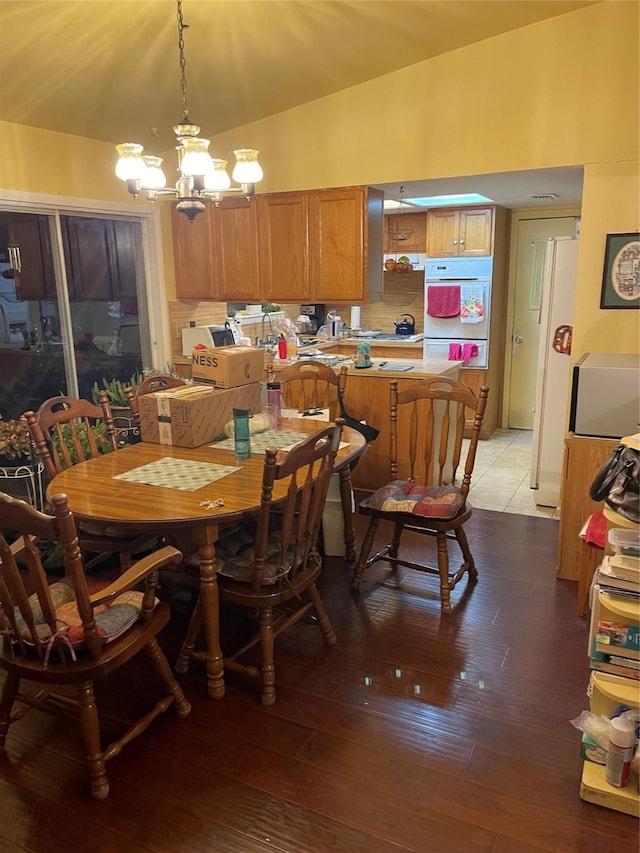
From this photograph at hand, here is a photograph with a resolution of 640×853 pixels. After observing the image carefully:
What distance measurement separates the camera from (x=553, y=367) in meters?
4.00

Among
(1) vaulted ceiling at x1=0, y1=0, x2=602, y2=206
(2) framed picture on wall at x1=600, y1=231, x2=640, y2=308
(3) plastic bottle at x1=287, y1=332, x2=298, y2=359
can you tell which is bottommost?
(3) plastic bottle at x1=287, y1=332, x2=298, y2=359

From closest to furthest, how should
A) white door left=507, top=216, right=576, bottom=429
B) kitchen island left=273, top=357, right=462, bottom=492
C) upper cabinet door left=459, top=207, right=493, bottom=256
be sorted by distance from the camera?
kitchen island left=273, top=357, right=462, bottom=492 → upper cabinet door left=459, top=207, right=493, bottom=256 → white door left=507, top=216, right=576, bottom=429

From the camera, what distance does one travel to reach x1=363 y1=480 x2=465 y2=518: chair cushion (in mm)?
2801

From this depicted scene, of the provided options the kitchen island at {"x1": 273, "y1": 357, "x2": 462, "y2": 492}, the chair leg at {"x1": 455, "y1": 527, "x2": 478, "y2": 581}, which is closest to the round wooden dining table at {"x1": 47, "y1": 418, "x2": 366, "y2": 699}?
the chair leg at {"x1": 455, "y1": 527, "x2": 478, "y2": 581}

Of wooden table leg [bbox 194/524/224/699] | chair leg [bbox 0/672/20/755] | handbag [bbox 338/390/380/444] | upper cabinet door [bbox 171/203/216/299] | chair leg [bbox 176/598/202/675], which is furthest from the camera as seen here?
upper cabinet door [bbox 171/203/216/299]

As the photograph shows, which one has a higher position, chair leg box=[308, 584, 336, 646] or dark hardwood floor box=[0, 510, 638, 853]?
chair leg box=[308, 584, 336, 646]

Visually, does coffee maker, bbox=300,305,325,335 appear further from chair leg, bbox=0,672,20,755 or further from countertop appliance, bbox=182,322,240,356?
chair leg, bbox=0,672,20,755

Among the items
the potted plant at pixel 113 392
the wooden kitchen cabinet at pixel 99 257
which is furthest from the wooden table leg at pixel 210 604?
the wooden kitchen cabinet at pixel 99 257

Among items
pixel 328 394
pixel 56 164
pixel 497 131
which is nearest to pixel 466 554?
pixel 328 394

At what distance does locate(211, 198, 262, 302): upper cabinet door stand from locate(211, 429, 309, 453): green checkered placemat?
1765 mm

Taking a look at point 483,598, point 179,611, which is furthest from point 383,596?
point 179,611

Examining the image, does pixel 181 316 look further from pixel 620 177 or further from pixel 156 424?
pixel 620 177

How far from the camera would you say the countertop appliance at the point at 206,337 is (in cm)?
472

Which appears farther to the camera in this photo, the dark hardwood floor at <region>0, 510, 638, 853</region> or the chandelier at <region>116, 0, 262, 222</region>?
the chandelier at <region>116, 0, 262, 222</region>
